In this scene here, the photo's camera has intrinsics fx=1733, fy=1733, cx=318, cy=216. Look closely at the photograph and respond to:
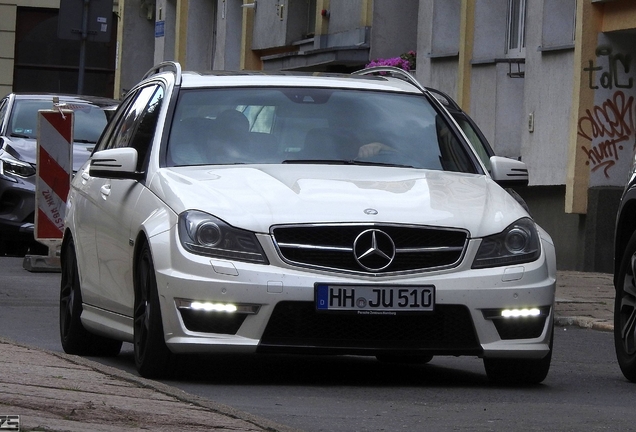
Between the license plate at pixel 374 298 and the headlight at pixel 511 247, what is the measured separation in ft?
1.01

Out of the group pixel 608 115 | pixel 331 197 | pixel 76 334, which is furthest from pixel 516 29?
pixel 331 197

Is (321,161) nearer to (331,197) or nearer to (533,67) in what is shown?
(331,197)

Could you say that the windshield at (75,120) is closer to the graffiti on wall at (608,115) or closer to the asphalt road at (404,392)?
the graffiti on wall at (608,115)

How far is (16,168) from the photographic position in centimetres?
1895

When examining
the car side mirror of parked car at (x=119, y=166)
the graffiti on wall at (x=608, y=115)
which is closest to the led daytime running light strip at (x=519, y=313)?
the car side mirror of parked car at (x=119, y=166)

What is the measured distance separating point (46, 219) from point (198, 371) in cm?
891

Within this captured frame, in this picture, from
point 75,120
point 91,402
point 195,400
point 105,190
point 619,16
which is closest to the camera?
point 91,402

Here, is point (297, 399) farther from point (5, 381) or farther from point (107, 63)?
point (107, 63)

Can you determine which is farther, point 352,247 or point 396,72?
point 396,72

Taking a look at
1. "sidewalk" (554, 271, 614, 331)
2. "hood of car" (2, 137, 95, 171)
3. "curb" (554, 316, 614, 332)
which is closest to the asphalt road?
"curb" (554, 316, 614, 332)

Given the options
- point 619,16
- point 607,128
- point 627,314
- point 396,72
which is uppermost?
point 619,16

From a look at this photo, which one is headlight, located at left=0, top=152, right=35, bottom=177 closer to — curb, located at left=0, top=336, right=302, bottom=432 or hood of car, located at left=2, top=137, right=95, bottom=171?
hood of car, located at left=2, top=137, right=95, bottom=171

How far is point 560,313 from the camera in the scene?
13.3 m

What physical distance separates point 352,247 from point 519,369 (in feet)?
3.86
